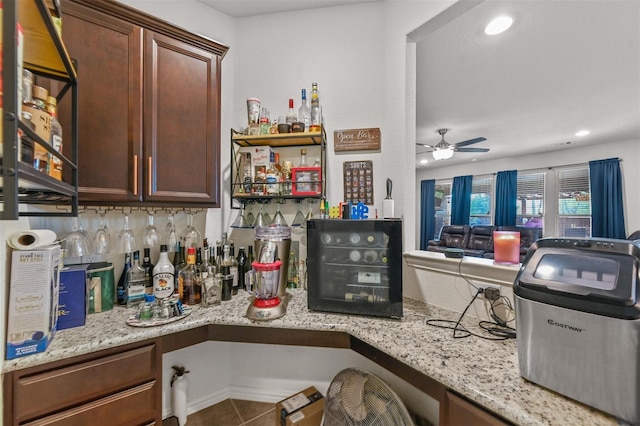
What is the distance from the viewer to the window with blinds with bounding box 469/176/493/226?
5902 mm

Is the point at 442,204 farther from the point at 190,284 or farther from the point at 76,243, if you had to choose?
the point at 76,243

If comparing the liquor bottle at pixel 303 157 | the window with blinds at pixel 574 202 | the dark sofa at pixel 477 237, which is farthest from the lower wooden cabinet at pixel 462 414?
the window with blinds at pixel 574 202

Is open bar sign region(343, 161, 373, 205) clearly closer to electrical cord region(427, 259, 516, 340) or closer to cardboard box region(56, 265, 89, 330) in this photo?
electrical cord region(427, 259, 516, 340)

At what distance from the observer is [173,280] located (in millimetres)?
1331

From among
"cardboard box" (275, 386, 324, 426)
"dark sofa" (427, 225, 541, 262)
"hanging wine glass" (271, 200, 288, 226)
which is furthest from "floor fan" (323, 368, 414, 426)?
"dark sofa" (427, 225, 541, 262)

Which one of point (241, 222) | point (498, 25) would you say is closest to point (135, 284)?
point (241, 222)

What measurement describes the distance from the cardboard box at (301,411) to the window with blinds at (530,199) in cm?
574

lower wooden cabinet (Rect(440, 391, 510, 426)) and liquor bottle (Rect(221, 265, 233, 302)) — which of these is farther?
liquor bottle (Rect(221, 265, 233, 302))

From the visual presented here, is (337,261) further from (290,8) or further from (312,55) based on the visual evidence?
(290,8)

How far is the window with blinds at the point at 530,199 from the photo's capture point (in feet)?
17.0

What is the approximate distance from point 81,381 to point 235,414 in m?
1.04

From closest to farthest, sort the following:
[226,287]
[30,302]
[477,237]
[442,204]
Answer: [30,302], [226,287], [477,237], [442,204]

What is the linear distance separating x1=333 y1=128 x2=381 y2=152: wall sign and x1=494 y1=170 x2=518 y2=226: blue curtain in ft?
17.4

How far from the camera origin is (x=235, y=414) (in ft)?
5.35
